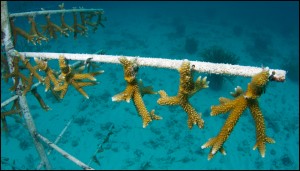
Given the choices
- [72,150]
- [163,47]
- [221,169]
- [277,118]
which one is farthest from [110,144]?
[163,47]

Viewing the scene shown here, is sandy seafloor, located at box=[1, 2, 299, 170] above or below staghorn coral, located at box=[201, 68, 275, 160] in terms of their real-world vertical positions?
below

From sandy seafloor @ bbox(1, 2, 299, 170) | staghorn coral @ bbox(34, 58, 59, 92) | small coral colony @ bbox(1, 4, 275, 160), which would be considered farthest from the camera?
sandy seafloor @ bbox(1, 2, 299, 170)

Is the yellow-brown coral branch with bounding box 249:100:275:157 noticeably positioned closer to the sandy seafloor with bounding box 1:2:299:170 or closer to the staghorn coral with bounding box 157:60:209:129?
the staghorn coral with bounding box 157:60:209:129

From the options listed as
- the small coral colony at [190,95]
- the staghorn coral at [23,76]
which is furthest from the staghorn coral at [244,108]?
the staghorn coral at [23,76]

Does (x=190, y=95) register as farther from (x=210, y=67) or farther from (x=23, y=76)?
(x=23, y=76)

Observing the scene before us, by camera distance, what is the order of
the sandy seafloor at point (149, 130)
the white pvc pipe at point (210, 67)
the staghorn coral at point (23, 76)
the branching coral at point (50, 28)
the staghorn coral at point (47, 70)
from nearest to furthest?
the white pvc pipe at point (210, 67) < the staghorn coral at point (47, 70) < the staghorn coral at point (23, 76) < the branching coral at point (50, 28) < the sandy seafloor at point (149, 130)

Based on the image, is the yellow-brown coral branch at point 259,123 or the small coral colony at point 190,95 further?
the yellow-brown coral branch at point 259,123

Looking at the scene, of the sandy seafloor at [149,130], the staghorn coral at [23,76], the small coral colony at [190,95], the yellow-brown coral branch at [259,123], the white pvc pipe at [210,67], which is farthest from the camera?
the sandy seafloor at [149,130]

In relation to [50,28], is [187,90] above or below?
above

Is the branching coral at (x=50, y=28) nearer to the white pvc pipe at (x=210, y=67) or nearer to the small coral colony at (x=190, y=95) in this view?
the small coral colony at (x=190, y=95)

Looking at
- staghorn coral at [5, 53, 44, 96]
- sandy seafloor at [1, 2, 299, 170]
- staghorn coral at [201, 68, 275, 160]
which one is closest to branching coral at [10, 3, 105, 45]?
staghorn coral at [5, 53, 44, 96]

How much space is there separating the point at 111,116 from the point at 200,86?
10.3 metres

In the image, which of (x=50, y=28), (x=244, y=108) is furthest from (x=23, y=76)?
(x=244, y=108)

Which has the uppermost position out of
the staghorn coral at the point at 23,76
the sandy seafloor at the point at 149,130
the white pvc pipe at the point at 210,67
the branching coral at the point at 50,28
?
the white pvc pipe at the point at 210,67
